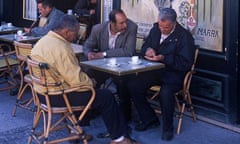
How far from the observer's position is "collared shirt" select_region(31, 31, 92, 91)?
15.0 ft

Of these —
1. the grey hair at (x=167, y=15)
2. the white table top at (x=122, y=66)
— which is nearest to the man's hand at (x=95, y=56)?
the white table top at (x=122, y=66)

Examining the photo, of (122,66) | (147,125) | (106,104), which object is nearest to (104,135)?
(147,125)

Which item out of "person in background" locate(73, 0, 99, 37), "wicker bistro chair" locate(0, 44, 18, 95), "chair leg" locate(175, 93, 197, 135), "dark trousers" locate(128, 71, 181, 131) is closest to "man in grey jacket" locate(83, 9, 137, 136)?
"dark trousers" locate(128, 71, 181, 131)

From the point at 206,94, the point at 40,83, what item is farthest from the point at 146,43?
the point at 40,83

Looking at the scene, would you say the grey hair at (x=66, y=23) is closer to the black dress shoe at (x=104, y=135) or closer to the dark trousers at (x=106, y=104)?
the dark trousers at (x=106, y=104)

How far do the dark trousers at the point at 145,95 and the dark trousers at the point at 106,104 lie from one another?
0.57m

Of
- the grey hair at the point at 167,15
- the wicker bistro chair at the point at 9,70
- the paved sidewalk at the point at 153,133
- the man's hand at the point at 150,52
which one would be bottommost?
the paved sidewalk at the point at 153,133

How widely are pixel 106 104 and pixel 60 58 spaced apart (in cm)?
65

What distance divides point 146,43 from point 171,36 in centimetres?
40

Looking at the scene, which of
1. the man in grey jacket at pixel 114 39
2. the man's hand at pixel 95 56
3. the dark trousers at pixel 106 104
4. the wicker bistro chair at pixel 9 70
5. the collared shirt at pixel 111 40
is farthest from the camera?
the wicker bistro chair at pixel 9 70

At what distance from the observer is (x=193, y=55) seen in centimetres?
540

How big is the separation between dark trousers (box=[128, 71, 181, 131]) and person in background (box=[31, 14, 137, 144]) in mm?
518

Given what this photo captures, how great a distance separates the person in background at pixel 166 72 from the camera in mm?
5223

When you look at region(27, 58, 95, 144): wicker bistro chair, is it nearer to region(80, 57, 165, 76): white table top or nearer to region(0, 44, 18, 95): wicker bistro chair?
region(80, 57, 165, 76): white table top
